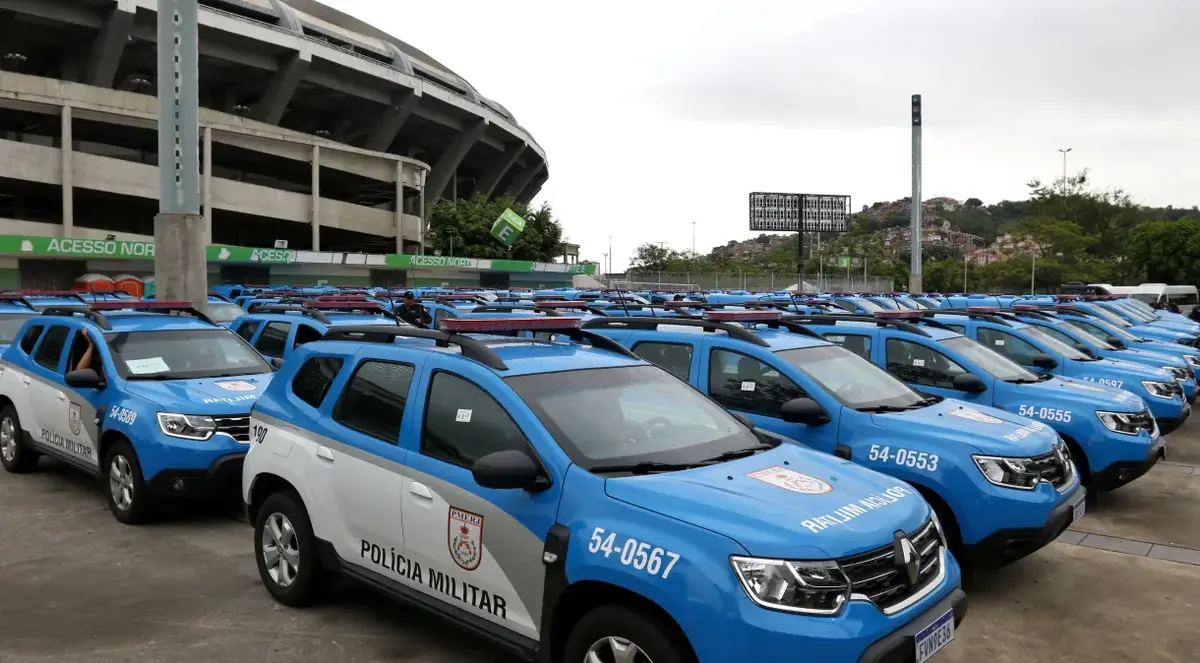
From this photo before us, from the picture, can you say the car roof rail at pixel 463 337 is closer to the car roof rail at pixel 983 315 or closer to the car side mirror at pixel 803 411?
the car side mirror at pixel 803 411

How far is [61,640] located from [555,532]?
3.19m

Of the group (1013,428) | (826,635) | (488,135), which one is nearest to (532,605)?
(826,635)

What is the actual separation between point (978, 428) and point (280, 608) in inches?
183

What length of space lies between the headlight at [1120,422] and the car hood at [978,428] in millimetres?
1668

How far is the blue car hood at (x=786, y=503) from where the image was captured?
329 centimetres

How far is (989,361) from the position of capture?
332 inches

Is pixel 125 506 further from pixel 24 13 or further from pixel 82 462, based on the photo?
pixel 24 13

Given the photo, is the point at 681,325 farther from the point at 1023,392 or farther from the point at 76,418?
the point at 76,418

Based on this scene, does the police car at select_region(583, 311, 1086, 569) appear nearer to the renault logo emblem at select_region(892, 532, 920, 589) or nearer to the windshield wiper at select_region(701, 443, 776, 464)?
the windshield wiper at select_region(701, 443, 776, 464)

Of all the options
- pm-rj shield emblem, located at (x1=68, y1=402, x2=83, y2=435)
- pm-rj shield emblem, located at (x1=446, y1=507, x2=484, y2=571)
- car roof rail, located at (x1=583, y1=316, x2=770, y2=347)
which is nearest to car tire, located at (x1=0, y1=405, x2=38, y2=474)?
pm-rj shield emblem, located at (x1=68, y1=402, x2=83, y2=435)

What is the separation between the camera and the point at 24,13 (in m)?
37.1

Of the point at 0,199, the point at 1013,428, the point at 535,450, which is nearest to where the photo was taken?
the point at 535,450

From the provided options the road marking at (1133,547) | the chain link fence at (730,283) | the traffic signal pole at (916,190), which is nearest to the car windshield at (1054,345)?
the road marking at (1133,547)

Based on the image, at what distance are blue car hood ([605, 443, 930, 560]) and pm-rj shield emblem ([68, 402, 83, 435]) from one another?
616cm
